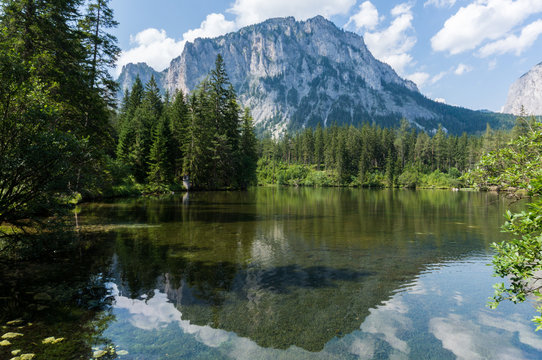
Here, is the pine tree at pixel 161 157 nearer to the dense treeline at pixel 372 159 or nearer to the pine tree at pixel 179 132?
the pine tree at pixel 179 132

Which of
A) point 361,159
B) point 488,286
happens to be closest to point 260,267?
point 488,286

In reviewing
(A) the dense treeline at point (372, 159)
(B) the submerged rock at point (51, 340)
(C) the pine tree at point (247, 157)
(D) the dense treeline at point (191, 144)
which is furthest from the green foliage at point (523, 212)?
(A) the dense treeline at point (372, 159)

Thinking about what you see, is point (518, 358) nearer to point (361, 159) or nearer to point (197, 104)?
point (197, 104)

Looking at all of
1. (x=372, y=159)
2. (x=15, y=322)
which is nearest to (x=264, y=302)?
(x=15, y=322)

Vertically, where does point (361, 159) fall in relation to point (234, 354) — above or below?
above

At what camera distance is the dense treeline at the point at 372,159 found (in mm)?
108500

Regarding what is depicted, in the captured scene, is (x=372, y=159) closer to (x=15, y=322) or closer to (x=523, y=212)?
(x=523, y=212)

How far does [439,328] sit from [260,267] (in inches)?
269

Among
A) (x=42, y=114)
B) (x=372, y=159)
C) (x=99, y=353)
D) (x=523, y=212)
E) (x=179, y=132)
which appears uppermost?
(x=179, y=132)

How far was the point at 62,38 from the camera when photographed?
60.0 feet

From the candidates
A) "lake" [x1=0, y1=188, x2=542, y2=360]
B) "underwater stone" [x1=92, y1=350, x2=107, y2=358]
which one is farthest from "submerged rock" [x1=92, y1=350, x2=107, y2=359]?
"lake" [x1=0, y1=188, x2=542, y2=360]

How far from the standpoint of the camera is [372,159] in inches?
4779

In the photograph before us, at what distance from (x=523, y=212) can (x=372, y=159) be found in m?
124

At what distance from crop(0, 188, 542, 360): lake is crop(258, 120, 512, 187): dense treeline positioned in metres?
96.8
